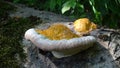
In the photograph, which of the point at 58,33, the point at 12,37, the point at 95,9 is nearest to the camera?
the point at 58,33

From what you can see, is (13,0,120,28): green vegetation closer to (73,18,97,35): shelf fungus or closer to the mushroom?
(73,18,97,35): shelf fungus

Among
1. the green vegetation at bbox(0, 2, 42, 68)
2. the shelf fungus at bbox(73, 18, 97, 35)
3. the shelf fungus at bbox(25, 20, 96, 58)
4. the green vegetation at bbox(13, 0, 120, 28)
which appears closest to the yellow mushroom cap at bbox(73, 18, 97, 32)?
the shelf fungus at bbox(73, 18, 97, 35)

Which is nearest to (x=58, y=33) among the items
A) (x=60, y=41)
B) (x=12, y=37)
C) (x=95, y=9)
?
(x=60, y=41)

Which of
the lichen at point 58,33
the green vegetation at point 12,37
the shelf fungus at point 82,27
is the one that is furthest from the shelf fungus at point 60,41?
the green vegetation at point 12,37

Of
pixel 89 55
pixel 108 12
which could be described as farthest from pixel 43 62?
pixel 108 12

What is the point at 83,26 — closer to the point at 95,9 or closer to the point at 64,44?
the point at 64,44

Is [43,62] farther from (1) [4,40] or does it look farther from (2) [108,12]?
(2) [108,12]

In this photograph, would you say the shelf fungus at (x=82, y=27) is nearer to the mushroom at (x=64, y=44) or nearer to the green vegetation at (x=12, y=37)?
the mushroom at (x=64, y=44)
